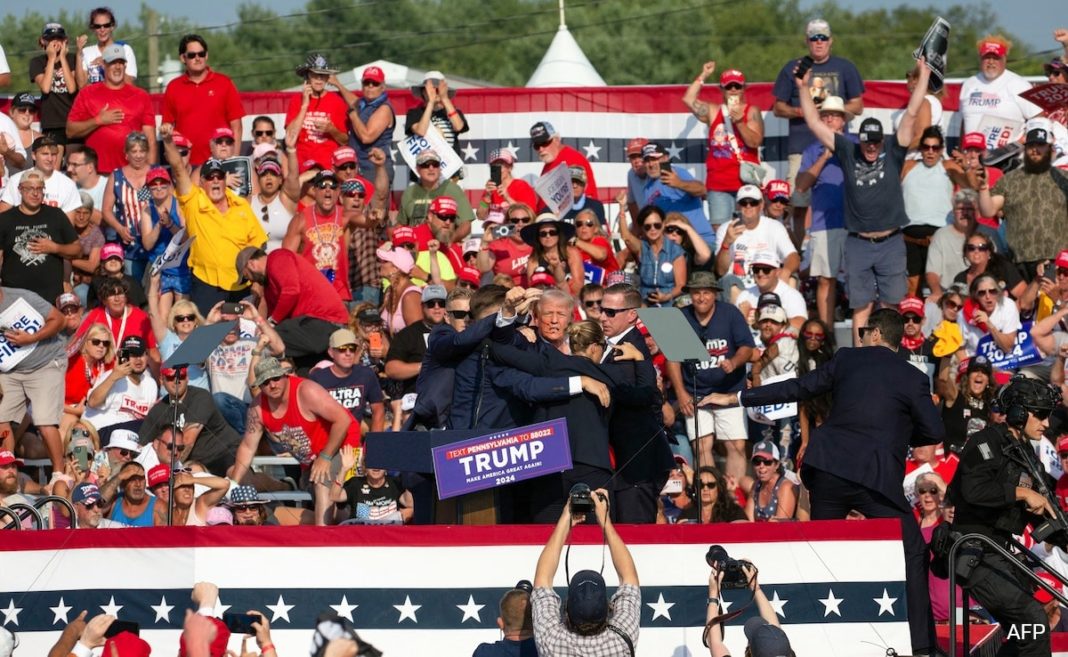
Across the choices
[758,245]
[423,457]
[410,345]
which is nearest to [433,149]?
[758,245]

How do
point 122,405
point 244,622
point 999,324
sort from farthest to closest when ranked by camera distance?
point 999,324 → point 122,405 → point 244,622

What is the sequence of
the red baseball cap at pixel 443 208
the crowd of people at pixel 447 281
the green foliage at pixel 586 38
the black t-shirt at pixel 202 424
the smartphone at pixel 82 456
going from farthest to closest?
1. the green foliage at pixel 586 38
2. the red baseball cap at pixel 443 208
3. the smartphone at pixel 82 456
4. the black t-shirt at pixel 202 424
5. the crowd of people at pixel 447 281

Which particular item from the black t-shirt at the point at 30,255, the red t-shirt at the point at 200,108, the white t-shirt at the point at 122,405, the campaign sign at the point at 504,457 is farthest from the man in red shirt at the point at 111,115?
the campaign sign at the point at 504,457

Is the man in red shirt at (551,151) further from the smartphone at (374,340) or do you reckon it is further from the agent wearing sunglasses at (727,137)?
the smartphone at (374,340)

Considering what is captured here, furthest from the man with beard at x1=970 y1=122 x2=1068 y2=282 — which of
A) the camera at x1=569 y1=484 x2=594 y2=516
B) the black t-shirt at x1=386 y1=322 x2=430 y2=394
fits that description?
the camera at x1=569 y1=484 x2=594 y2=516

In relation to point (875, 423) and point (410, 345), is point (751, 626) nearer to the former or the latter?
point (875, 423)

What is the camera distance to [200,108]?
18438 millimetres

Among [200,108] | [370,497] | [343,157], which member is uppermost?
[200,108]

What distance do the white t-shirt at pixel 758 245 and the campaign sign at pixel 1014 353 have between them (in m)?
1.92

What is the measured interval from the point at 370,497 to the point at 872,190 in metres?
5.95

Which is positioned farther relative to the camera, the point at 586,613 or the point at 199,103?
the point at 199,103

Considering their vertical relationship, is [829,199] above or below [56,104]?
below

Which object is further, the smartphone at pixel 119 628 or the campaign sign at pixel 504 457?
the campaign sign at pixel 504 457

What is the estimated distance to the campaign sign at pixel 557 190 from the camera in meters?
16.3
